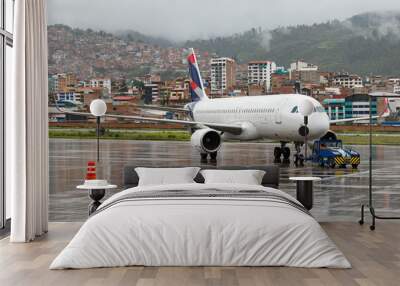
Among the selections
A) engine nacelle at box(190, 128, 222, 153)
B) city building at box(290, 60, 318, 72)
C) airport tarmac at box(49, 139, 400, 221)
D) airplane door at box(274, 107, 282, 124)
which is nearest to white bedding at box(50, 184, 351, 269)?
airport tarmac at box(49, 139, 400, 221)

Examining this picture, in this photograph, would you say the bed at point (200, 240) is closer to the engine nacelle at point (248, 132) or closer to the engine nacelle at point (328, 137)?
the engine nacelle at point (328, 137)

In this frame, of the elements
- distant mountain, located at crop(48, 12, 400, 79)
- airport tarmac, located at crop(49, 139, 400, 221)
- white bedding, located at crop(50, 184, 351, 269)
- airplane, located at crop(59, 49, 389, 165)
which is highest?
distant mountain, located at crop(48, 12, 400, 79)

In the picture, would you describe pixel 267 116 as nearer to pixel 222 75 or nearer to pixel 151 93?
pixel 222 75

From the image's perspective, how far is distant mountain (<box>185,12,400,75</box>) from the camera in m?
17.5

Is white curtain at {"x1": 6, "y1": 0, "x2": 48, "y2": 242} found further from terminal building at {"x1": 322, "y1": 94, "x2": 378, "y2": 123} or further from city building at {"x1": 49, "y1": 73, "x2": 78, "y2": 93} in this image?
terminal building at {"x1": 322, "y1": 94, "x2": 378, "y2": 123}

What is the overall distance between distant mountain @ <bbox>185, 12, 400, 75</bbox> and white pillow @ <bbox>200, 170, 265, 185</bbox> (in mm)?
10891

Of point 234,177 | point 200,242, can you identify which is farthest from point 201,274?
point 234,177

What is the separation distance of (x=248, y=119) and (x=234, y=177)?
10428 mm

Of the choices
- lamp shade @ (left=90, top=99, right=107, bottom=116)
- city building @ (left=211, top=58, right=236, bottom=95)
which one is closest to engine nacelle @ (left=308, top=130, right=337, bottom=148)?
city building @ (left=211, top=58, right=236, bottom=95)

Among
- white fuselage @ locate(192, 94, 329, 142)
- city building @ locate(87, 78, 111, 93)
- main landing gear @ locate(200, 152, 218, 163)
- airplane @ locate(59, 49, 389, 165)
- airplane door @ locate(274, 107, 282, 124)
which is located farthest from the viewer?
city building @ locate(87, 78, 111, 93)

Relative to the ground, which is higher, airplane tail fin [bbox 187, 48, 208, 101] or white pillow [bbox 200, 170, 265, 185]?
airplane tail fin [bbox 187, 48, 208, 101]

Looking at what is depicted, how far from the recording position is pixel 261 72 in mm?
17984

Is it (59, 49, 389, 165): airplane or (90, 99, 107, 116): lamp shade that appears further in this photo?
(59, 49, 389, 165): airplane

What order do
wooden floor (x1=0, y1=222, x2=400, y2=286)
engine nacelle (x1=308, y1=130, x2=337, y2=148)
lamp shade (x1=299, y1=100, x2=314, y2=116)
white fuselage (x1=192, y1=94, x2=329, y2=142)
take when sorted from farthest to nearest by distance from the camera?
engine nacelle (x1=308, y1=130, x2=337, y2=148) < white fuselage (x1=192, y1=94, x2=329, y2=142) < lamp shade (x1=299, y1=100, x2=314, y2=116) < wooden floor (x1=0, y1=222, x2=400, y2=286)
